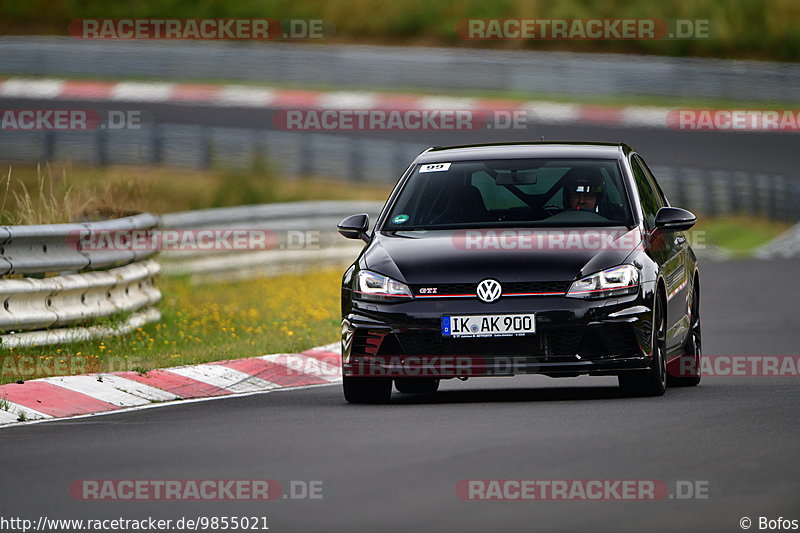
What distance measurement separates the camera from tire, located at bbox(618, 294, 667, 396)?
1093 cm

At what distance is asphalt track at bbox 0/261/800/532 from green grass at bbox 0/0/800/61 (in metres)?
32.2

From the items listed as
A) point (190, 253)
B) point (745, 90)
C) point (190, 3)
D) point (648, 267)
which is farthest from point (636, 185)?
point (190, 3)

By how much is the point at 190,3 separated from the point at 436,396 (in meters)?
38.3

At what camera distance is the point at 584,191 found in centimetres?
1166

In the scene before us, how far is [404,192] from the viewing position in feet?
39.6

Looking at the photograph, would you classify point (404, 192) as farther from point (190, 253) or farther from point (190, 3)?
point (190, 3)

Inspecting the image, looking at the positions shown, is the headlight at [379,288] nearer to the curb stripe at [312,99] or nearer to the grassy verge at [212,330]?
the grassy verge at [212,330]

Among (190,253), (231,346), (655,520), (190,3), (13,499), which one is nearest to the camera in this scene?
(655,520)

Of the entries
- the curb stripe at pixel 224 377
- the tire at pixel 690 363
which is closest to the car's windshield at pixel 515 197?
the tire at pixel 690 363

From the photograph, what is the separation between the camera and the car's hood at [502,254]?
1067cm

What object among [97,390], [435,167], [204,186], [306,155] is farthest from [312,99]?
[97,390]

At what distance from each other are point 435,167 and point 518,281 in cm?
174

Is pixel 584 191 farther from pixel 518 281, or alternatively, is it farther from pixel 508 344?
pixel 508 344

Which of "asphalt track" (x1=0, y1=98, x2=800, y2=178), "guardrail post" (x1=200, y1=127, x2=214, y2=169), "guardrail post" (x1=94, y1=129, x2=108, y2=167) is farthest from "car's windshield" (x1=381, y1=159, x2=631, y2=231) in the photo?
"asphalt track" (x1=0, y1=98, x2=800, y2=178)
